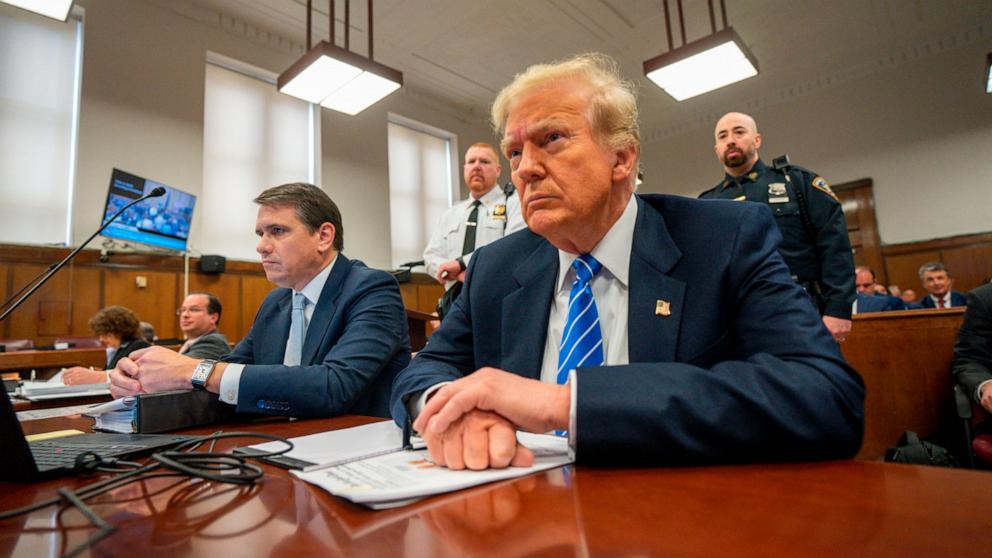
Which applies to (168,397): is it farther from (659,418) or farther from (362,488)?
(659,418)

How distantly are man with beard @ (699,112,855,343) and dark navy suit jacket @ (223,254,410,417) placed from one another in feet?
6.08

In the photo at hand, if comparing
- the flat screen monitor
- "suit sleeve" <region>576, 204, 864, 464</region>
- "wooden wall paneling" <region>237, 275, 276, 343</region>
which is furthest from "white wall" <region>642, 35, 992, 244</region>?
"suit sleeve" <region>576, 204, 864, 464</region>

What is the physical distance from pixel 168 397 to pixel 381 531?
0.80 metres

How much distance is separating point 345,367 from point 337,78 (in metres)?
3.89

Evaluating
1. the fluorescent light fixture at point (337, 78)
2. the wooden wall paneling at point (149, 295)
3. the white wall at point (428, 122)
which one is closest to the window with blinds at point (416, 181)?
the white wall at point (428, 122)

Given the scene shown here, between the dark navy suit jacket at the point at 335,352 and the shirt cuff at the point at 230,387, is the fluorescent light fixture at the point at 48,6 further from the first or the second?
the shirt cuff at the point at 230,387

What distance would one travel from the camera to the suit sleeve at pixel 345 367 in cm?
115

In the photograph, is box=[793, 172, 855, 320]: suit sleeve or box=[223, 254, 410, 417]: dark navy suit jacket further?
box=[793, 172, 855, 320]: suit sleeve

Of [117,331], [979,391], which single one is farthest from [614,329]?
[117,331]

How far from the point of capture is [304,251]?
1678mm

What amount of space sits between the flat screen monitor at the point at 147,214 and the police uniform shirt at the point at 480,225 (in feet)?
9.50

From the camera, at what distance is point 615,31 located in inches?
247

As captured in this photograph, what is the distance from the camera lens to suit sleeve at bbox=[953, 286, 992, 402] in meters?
1.96

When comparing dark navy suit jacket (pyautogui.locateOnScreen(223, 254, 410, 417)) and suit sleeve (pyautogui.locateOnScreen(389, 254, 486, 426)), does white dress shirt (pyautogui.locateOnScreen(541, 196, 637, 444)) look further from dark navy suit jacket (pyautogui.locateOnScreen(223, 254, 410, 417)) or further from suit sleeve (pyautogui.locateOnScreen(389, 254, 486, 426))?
dark navy suit jacket (pyautogui.locateOnScreen(223, 254, 410, 417))
